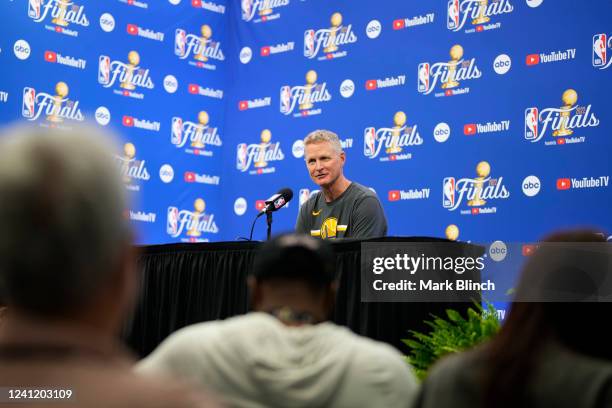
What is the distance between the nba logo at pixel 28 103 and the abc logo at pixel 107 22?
3.47 feet

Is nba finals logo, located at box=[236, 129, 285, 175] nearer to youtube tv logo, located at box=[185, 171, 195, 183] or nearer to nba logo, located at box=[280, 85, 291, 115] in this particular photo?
nba logo, located at box=[280, 85, 291, 115]

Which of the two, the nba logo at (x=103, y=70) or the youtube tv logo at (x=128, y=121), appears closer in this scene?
the nba logo at (x=103, y=70)

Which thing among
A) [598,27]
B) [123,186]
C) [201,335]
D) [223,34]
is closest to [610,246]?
[201,335]

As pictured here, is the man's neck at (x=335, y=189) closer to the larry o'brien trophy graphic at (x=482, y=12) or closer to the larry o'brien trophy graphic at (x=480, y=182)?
the larry o'brien trophy graphic at (x=480, y=182)

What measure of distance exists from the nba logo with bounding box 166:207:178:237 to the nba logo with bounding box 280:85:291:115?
153 cm

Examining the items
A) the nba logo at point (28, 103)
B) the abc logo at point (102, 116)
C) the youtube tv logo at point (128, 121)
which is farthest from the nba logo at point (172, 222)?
the nba logo at point (28, 103)

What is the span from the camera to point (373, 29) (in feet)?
27.3

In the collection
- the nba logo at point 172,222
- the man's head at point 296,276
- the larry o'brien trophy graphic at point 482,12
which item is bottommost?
the man's head at point 296,276

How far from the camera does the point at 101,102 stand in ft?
28.1

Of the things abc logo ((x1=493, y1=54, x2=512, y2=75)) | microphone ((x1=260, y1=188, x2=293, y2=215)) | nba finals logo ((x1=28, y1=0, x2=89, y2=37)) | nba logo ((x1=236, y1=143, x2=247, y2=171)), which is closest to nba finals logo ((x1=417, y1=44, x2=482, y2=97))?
abc logo ((x1=493, y1=54, x2=512, y2=75))

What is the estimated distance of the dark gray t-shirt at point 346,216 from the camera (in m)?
5.42

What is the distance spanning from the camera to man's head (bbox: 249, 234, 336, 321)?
5.20 feet

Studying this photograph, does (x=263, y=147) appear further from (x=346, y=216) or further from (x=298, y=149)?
(x=346, y=216)

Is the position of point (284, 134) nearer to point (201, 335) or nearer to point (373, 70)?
point (373, 70)
